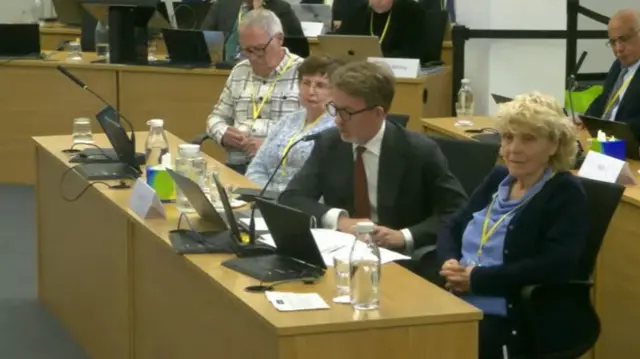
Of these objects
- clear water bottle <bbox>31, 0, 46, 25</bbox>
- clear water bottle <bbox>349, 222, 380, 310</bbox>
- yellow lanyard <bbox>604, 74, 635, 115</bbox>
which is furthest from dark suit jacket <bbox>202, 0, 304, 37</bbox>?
clear water bottle <bbox>349, 222, 380, 310</bbox>

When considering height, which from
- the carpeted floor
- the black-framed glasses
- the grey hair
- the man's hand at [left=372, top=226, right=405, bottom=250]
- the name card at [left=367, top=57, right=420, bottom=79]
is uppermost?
the grey hair

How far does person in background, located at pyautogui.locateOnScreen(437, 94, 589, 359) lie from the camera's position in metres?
3.10

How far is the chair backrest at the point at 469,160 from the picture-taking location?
389cm

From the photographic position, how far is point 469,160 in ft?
12.9

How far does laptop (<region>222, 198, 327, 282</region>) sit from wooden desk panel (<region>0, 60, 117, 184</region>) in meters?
4.24

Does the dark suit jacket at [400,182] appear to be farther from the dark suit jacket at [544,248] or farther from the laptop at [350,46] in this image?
the laptop at [350,46]

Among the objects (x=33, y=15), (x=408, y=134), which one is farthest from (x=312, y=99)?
Result: (x=33, y=15)

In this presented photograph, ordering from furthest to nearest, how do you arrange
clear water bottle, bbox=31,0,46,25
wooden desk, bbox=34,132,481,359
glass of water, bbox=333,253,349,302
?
clear water bottle, bbox=31,0,46,25 < glass of water, bbox=333,253,349,302 < wooden desk, bbox=34,132,481,359

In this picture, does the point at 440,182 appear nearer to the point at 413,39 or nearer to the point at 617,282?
the point at 617,282

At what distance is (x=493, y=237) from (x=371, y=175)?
21.6 inches

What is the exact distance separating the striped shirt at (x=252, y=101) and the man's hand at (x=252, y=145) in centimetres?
6

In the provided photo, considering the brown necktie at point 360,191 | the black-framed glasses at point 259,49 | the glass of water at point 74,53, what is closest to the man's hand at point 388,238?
the brown necktie at point 360,191

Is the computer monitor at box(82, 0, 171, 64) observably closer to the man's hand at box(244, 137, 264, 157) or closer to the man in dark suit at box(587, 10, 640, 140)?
the man's hand at box(244, 137, 264, 157)

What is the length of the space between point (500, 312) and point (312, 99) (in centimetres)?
135
